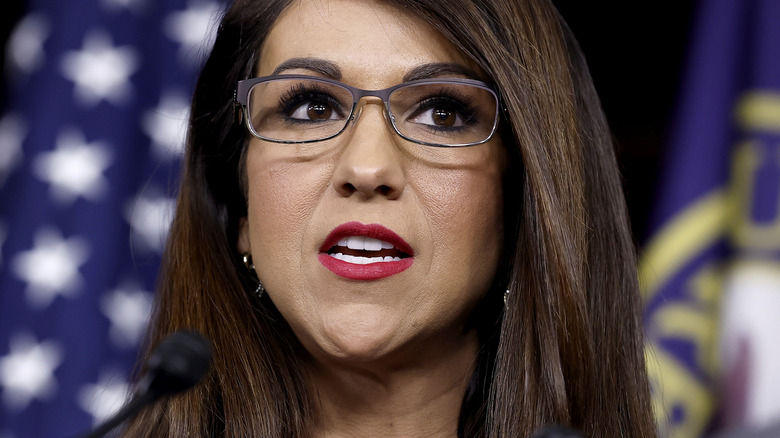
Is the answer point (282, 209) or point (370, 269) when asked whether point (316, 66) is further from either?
point (370, 269)

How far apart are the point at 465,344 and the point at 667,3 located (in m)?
2.20

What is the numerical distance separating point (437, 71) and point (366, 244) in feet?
1.11

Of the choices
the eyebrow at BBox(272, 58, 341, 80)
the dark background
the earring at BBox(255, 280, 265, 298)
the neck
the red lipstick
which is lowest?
the neck

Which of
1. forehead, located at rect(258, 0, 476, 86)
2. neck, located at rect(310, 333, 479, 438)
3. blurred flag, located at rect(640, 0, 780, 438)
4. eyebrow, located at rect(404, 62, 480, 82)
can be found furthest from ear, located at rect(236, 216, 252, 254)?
blurred flag, located at rect(640, 0, 780, 438)

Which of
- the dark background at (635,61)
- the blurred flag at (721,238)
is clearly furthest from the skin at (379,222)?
the dark background at (635,61)

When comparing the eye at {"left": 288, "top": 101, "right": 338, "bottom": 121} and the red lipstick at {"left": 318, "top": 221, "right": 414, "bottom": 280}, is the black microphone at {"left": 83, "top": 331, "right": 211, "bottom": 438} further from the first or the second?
the eye at {"left": 288, "top": 101, "right": 338, "bottom": 121}

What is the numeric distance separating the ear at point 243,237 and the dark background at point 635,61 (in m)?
1.83

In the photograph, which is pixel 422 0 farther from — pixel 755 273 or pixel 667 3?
pixel 667 3

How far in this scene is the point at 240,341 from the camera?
1.68m

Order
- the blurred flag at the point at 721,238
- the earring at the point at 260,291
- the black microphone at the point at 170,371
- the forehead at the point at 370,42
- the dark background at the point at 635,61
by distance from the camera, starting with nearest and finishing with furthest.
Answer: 1. the black microphone at the point at 170,371
2. the forehead at the point at 370,42
3. the earring at the point at 260,291
4. the blurred flag at the point at 721,238
5. the dark background at the point at 635,61

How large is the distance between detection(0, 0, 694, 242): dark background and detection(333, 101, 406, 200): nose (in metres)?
1.94

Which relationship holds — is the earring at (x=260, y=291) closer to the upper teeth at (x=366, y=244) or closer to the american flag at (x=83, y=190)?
the upper teeth at (x=366, y=244)

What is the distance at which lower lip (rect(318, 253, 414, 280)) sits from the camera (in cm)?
143

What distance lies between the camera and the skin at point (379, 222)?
144cm
